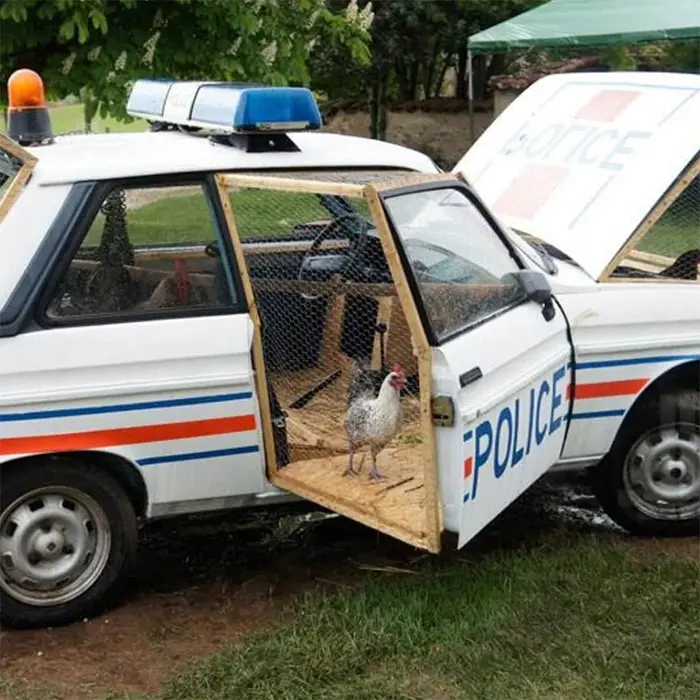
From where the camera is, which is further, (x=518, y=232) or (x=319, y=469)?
(x=518, y=232)

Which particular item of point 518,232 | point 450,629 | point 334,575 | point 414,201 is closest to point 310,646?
point 450,629

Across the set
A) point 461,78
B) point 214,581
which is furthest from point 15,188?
point 461,78

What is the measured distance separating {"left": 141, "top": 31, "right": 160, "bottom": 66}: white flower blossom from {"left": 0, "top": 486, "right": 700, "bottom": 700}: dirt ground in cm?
327

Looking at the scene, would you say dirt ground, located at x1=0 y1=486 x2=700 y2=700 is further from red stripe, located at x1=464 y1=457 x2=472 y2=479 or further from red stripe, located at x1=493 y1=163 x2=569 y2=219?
red stripe, located at x1=493 y1=163 x2=569 y2=219

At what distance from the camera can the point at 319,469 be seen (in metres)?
4.42

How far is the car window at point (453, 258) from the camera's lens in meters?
3.95

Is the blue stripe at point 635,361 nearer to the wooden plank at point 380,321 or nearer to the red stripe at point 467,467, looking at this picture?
the wooden plank at point 380,321

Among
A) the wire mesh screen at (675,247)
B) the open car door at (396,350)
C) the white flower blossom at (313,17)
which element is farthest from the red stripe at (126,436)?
the white flower blossom at (313,17)

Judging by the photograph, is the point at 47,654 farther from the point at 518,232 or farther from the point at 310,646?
the point at 518,232

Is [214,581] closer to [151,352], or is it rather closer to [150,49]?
[151,352]

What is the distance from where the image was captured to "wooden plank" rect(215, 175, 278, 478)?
4.17 metres

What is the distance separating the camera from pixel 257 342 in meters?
4.17

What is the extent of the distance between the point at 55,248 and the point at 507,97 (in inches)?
609

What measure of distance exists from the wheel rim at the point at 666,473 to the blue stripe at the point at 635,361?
0.96 ft
